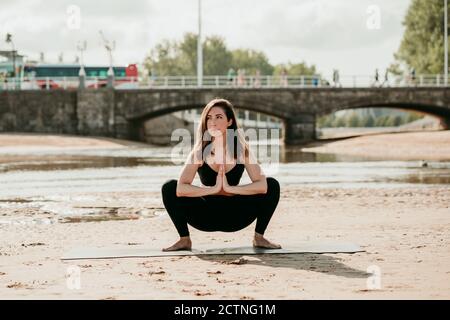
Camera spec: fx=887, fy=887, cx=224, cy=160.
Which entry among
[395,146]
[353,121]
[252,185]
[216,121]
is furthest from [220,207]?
[353,121]

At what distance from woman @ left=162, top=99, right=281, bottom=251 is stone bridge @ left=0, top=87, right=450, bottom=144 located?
4619 centimetres

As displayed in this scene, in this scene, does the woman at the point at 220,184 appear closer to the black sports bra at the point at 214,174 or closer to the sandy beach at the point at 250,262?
the black sports bra at the point at 214,174

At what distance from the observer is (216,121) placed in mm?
6859

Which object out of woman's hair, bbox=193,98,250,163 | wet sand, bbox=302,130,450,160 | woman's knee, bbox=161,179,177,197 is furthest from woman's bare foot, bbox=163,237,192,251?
wet sand, bbox=302,130,450,160

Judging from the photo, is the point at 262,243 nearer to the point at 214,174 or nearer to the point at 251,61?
the point at 214,174

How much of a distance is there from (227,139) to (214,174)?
295 mm

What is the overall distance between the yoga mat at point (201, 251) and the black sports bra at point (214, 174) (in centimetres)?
58

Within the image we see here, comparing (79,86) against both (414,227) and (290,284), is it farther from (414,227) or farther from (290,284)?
(290,284)

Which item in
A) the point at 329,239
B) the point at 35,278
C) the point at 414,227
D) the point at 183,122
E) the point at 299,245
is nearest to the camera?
the point at 35,278

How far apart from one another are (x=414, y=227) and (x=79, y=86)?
47319 mm

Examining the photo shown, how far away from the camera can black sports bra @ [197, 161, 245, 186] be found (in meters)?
6.97

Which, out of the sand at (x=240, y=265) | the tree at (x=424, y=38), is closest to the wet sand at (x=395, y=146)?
the tree at (x=424, y=38)
